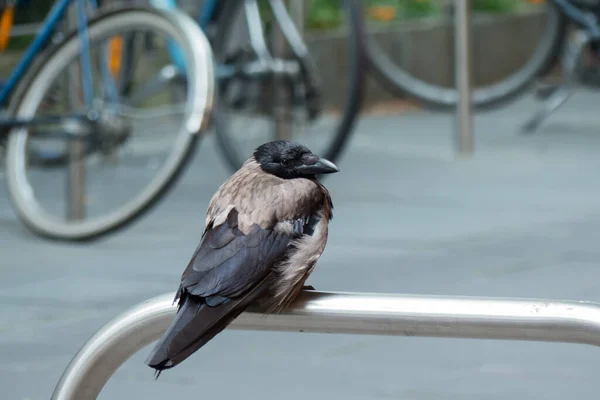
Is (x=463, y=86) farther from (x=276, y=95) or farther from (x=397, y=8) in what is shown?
(x=397, y=8)

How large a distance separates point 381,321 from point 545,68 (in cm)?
691

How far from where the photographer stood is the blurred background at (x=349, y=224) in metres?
3.14

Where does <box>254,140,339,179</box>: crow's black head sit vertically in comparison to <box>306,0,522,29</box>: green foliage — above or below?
above

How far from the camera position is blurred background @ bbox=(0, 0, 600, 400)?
3.14 metres

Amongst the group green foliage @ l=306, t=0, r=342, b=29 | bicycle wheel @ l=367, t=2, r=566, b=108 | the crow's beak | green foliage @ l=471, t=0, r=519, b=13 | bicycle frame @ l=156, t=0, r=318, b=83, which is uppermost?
the crow's beak

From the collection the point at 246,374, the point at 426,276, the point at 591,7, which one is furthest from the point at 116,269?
the point at 591,7

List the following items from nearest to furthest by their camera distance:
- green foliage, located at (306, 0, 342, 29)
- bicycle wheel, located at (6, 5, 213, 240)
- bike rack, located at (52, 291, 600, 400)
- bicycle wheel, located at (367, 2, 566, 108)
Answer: bike rack, located at (52, 291, 600, 400)
bicycle wheel, located at (6, 5, 213, 240)
bicycle wheel, located at (367, 2, 566, 108)
green foliage, located at (306, 0, 342, 29)

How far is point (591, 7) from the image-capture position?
749 cm

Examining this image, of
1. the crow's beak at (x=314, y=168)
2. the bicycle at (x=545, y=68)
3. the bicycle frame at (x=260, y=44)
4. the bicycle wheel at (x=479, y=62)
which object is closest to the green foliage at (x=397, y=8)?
the bicycle wheel at (x=479, y=62)

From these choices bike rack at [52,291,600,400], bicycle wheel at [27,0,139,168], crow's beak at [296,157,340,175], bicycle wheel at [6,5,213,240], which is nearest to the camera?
bike rack at [52,291,600,400]

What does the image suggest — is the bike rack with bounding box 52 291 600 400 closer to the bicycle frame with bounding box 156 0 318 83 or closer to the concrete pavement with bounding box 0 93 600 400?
the concrete pavement with bounding box 0 93 600 400

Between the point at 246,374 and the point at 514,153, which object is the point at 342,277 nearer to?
the point at 246,374

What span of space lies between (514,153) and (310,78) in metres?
1.72

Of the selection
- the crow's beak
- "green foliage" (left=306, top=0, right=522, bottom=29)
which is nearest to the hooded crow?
the crow's beak
